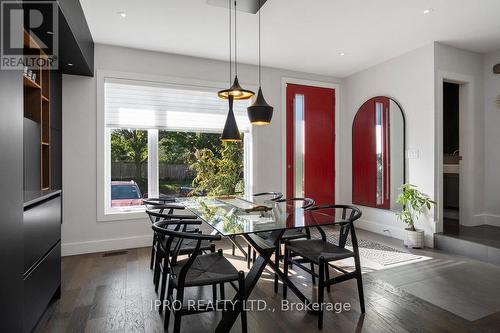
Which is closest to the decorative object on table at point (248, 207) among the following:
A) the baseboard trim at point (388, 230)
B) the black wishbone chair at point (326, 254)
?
the black wishbone chair at point (326, 254)

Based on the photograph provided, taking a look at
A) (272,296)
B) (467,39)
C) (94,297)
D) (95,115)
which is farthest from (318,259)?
(467,39)

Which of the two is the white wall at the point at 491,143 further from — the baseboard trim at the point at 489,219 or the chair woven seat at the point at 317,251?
the chair woven seat at the point at 317,251

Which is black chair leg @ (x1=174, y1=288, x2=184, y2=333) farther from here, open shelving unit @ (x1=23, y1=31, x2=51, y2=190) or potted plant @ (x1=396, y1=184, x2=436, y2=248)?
potted plant @ (x1=396, y1=184, x2=436, y2=248)

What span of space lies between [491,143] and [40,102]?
5.93 m

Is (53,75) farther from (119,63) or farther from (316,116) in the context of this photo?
(316,116)

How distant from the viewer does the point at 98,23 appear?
11.0ft

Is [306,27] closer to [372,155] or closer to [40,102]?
[372,155]

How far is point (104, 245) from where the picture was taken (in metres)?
3.93

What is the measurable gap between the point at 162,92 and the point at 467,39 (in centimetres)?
426

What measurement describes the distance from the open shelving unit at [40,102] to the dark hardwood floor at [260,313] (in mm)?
1207

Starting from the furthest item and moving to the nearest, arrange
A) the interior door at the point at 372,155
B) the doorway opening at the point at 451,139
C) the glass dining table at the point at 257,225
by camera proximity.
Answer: the doorway opening at the point at 451,139
the interior door at the point at 372,155
the glass dining table at the point at 257,225

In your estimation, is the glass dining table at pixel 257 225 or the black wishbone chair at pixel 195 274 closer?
the black wishbone chair at pixel 195 274

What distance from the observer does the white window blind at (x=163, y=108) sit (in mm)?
4035

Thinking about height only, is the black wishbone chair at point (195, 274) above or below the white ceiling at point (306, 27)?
below
